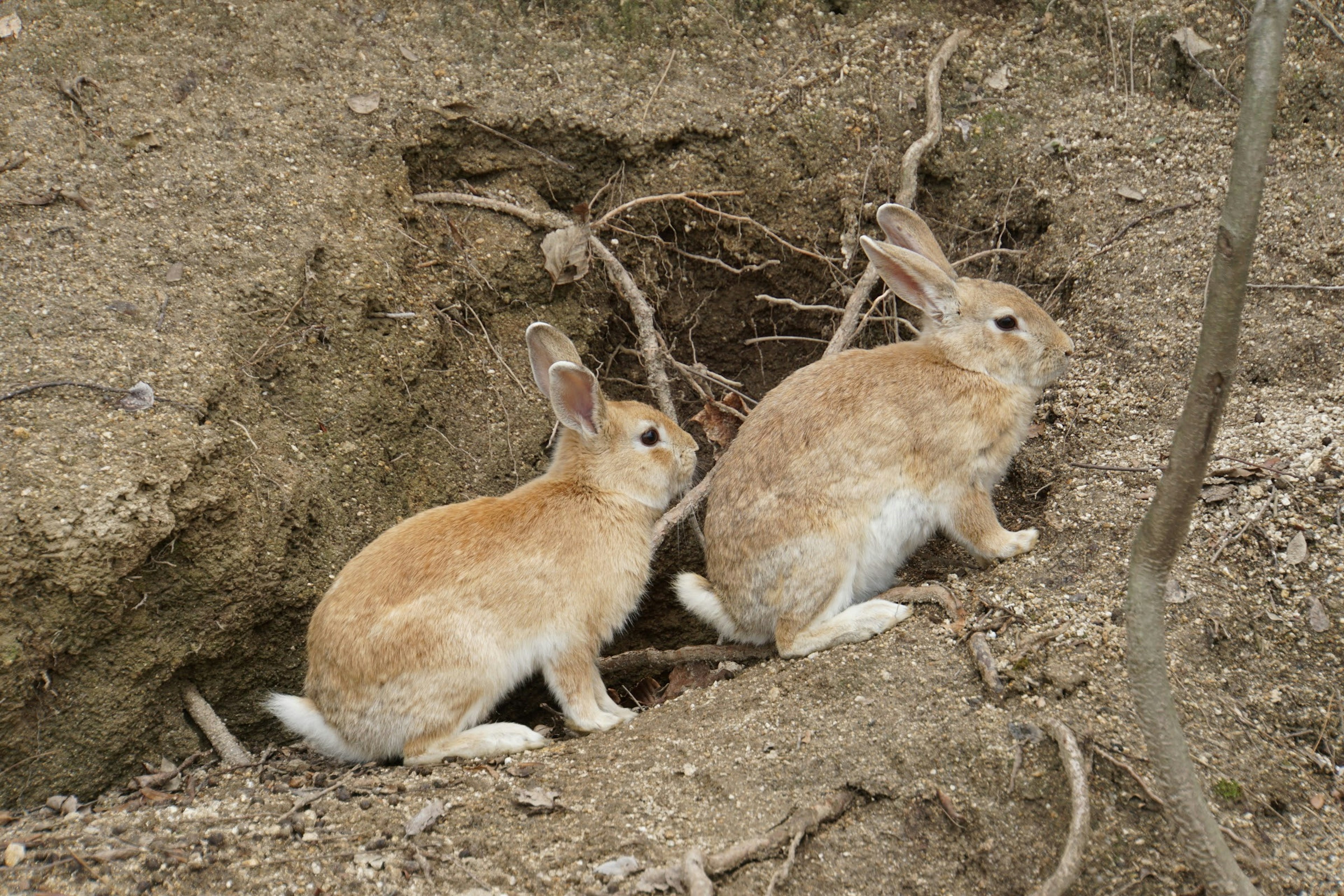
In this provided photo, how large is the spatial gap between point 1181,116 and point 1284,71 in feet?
2.20

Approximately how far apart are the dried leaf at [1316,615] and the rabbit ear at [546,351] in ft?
11.0

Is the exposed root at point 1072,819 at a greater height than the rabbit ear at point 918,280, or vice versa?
the rabbit ear at point 918,280

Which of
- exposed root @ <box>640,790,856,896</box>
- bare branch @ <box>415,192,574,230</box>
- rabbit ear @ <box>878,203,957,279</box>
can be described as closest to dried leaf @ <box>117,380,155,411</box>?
bare branch @ <box>415,192,574,230</box>

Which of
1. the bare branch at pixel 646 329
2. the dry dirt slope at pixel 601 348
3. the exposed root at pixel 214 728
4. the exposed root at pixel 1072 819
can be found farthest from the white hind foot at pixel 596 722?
the exposed root at pixel 1072 819

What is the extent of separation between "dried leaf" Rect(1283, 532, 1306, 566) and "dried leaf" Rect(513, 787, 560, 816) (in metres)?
3.17

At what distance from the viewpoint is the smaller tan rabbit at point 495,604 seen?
4.51 m

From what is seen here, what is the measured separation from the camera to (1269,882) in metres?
3.32

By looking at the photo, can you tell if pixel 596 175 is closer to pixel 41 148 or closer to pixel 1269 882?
pixel 41 148

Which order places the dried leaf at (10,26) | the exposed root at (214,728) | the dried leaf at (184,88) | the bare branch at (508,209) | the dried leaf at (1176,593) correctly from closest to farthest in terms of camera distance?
the dried leaf at (1176,593), the exposed root at (214,728), the dried leaf at (10,26), the dried leaf at (184,88), the bare branch at (508,209)

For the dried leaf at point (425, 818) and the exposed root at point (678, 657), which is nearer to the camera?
the dried leaf at point (425, 818)

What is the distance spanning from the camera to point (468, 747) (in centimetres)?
465

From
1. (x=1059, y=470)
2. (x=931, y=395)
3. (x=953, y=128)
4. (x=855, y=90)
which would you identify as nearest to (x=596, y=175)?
(x=855, y=90)

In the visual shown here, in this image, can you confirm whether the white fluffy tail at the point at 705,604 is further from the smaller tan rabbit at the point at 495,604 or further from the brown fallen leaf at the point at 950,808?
the brown fallen leaf at the point at 950,808

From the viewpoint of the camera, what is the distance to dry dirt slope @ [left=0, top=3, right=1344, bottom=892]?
153 inches
